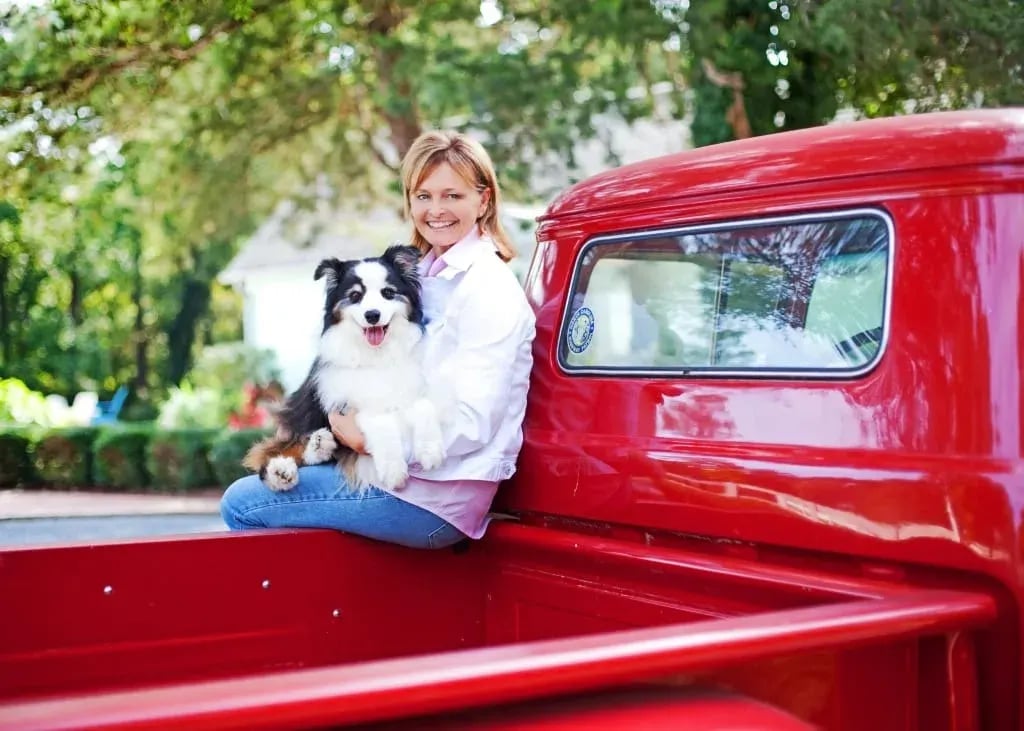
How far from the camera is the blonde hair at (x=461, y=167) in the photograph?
3.60m

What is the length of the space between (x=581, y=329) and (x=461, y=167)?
645mm

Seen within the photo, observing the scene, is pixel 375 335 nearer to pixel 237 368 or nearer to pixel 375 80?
pixel 375 80

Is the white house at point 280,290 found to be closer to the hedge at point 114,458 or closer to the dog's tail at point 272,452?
the hedge at point 114,458

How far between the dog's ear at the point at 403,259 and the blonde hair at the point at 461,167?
195mm

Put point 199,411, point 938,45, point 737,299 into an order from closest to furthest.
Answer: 1. point 737,299
2. point 938,45
3. point 199,411

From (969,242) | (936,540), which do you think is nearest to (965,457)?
(936,540)

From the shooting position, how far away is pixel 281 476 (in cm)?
327

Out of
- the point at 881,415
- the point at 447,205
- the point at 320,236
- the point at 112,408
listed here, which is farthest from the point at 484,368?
the point at 112,408

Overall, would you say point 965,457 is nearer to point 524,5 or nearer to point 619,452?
point 619,452

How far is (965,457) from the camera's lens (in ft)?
7.55

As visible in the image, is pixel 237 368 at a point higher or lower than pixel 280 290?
lower

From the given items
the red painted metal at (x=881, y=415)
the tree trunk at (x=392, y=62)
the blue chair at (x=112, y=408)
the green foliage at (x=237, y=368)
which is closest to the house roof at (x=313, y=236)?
the tree trunk at (x=392, y=62)

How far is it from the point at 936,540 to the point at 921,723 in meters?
0.35

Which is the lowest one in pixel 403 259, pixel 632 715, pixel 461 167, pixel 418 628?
pixel 418 628
